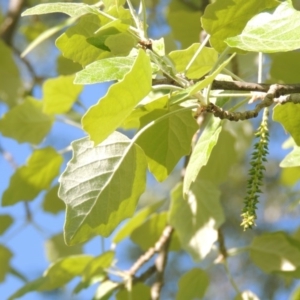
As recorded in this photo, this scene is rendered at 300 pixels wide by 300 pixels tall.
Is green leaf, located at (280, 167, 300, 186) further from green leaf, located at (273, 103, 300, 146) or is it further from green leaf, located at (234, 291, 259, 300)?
green leaf, located at (273, 103, 300, 146)

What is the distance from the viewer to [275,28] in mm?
623

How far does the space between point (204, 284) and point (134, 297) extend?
0.14 m

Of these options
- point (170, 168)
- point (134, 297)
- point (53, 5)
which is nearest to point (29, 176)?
point (134, 297)

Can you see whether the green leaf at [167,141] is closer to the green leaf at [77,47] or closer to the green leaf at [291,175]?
the green leaf at [77,47]

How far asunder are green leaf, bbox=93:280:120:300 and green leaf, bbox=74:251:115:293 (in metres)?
0.02

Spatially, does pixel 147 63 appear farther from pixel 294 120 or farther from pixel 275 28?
pixel 294 120

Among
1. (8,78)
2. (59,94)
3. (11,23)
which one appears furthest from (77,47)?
(11,23)

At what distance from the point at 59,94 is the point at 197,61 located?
0.44m

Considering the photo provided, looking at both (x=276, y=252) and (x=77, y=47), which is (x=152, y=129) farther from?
(x=276, y=252)

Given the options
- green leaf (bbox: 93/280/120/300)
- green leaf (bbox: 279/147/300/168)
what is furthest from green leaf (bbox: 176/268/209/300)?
green leaf (bbox: 279/147/300/168)

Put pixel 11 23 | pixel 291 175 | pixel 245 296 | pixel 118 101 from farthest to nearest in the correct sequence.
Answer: pixel 11 23, pixel 291 175, pixel 245 296, pixel 118 101

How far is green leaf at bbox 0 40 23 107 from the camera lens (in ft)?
4.93

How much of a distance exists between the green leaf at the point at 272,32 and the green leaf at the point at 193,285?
0.59 m

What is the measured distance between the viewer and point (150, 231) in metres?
1.26
